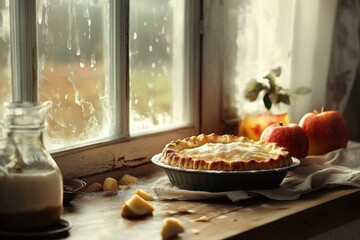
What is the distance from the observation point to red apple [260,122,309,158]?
1747 mm

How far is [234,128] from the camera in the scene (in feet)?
6.63

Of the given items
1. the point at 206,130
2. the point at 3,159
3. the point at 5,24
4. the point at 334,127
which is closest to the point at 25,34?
the point at 5,24

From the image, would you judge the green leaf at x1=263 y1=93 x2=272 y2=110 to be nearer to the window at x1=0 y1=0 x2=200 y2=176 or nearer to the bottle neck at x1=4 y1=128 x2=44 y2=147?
the window at x1=0 y1=0 x2=200 y2=176

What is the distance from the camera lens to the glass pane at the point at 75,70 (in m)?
1.53

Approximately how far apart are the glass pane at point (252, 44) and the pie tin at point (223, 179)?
Answer: 0.50 m

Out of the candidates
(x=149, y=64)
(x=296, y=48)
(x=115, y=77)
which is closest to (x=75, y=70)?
(x=115, y=77)

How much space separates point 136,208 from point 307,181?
41 cm

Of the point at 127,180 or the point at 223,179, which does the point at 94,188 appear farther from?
the point at 223,179

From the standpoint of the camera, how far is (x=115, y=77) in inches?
66.0

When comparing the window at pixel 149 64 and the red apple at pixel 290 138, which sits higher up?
the window at pixel 149 64

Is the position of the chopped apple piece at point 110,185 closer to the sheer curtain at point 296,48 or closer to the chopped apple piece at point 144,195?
the chopped apple piece at point 144,195

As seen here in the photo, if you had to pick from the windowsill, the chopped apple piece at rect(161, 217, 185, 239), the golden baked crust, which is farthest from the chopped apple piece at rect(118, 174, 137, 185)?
the chopped apple piece at rect(161, 217, 185, 239)

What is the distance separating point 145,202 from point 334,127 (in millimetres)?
665

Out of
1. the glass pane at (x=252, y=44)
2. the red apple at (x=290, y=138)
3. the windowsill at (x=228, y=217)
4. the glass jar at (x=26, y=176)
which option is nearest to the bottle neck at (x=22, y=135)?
the glass jar at (x=26, y=176)
